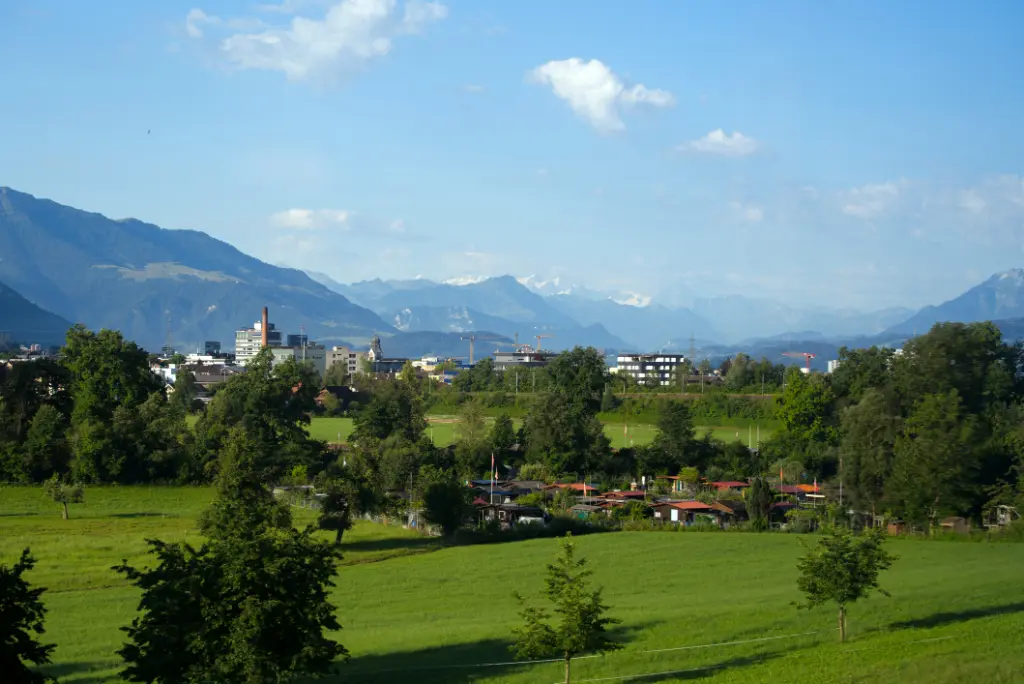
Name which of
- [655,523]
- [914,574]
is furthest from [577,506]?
[914,574]

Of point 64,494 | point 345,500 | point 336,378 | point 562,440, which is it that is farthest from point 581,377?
point 336,378

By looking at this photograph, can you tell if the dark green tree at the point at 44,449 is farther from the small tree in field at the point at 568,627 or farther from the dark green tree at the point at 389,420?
the small tree in field at the point at 568,627

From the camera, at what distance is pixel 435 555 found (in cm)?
4000

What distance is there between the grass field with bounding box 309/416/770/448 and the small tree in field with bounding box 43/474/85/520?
91.7 feet

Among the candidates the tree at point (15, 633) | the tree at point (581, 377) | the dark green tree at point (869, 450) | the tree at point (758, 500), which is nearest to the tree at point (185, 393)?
the tree at point (581, 377)

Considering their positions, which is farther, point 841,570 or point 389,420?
point 389,420

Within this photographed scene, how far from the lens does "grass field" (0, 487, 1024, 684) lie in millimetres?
21062

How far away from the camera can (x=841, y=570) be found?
77.3 ft

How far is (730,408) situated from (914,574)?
55234mm

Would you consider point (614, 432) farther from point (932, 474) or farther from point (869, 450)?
point (932, 474)

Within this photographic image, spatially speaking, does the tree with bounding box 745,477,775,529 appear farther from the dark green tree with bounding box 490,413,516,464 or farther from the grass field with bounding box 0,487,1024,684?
the dark green tree with bounding box 490,413,516,464

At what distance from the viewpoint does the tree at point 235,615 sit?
17.5 meters

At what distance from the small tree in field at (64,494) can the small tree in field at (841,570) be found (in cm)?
3398

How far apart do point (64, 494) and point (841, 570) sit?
36.4 meters
